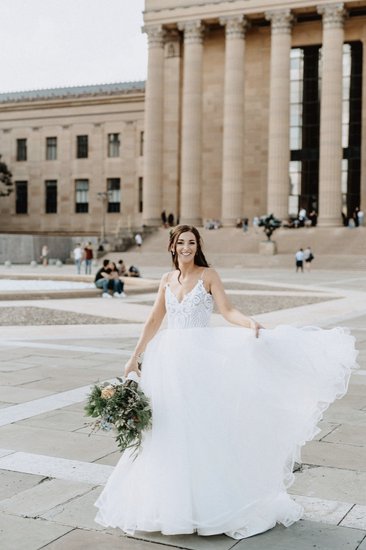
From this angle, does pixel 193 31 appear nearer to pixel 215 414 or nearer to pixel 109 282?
pixel 109 282

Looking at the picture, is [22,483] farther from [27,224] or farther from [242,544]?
[27,224]

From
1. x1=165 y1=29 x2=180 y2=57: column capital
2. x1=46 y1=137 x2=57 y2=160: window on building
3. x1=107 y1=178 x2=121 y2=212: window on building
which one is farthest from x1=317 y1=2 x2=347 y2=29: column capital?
x1=46 y1=137 x2=57 y2=160: window on building

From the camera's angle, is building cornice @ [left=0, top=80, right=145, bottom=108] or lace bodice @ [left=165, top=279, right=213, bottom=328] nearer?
lace bodice @ [left=165, top=279, right=213, bottom=328]

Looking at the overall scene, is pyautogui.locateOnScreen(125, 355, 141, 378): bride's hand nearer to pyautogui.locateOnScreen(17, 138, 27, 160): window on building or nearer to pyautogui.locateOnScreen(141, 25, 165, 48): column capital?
pyautogui.locateOnScreen(141, 25, 165, 48): column capital

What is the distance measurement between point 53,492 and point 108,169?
66.9 metres

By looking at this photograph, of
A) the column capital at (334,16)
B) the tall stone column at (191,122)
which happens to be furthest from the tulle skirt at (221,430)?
the tall stone column at (191,122)

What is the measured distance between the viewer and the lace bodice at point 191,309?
5039 millimetres

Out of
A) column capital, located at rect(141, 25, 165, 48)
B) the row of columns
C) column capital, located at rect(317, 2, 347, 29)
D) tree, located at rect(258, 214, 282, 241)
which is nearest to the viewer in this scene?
tree, located at rect(258, 214, 282, 241)

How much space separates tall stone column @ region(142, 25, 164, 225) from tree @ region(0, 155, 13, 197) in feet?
64.7

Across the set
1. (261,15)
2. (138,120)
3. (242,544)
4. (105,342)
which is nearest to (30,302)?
(105,342)

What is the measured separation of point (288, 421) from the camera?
5.04 m

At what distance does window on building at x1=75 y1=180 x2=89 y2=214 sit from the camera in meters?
71.9

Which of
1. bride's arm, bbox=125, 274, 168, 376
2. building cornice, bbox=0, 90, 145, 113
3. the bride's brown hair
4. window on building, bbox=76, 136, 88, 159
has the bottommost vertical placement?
bride's arm, bbox=125, 274, 168, 376

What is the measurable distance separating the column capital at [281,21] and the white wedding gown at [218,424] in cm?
5235
